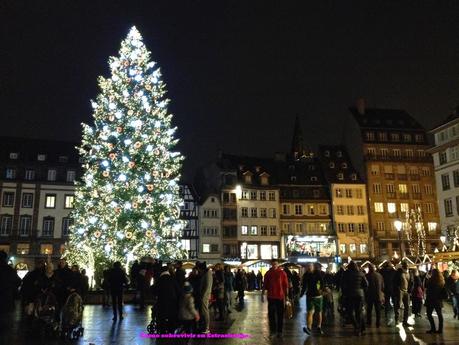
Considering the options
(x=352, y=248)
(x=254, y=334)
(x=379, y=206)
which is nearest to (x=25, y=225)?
(x=352, y=248)

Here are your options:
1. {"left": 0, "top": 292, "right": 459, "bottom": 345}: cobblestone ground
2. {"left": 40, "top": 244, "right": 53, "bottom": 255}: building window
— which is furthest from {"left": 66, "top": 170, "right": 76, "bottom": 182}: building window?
{"left": 0, "top": 292, "right": 459, "bottom": 345}: cobblestone ground

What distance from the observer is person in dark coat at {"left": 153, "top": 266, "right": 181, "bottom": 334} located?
433 inches

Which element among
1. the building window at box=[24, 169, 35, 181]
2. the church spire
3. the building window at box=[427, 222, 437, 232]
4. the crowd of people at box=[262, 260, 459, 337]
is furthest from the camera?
the church spire

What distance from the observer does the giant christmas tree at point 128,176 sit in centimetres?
2589

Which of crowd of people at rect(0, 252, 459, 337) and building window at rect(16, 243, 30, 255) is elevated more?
building window at rect(16, 243, 30, 255)

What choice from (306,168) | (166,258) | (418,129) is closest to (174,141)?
(166,258)

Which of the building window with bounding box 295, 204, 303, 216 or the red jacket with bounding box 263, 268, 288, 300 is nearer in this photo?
the red jacket with bounding box 263, 268, 288, 300

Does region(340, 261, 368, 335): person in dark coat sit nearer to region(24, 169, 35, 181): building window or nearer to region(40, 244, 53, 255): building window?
region(40, 244, 53, 255): building window

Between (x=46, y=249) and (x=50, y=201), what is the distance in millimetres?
6150

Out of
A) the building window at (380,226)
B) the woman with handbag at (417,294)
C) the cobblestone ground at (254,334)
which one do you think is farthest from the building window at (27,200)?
the woman with handbag at (417,294)

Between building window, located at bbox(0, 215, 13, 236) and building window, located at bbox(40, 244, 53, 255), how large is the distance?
427cm

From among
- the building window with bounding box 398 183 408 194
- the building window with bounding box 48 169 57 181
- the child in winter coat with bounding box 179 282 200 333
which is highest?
the building window with bounding box 48 169 57 181

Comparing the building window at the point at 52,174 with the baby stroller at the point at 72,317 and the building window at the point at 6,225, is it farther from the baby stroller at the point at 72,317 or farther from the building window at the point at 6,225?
the baby stroller at the point at 72,317

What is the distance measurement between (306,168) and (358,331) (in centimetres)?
6421
